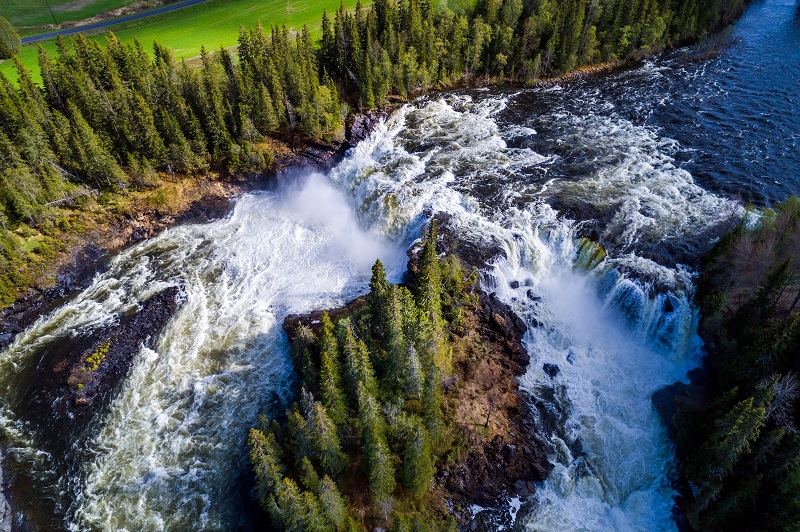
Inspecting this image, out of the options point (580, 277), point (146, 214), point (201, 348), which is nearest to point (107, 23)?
point (146, 214)

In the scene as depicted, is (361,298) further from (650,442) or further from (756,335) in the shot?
(756,335)

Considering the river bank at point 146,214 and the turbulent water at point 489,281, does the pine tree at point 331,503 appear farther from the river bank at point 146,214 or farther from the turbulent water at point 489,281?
the river bank at point 146,214

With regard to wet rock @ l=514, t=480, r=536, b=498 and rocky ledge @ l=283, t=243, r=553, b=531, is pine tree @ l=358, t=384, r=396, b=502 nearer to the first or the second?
rocky ledge @ l=283, t=243, r=553, b=531

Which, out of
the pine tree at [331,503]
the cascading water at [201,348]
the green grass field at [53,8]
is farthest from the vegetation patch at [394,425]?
the green grass field at [53,8]

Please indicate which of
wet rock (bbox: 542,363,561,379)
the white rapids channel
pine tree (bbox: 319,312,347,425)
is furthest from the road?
wet rock (bbox: 542,363,561,379)

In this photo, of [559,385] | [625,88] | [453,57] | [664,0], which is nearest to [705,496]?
[559,385]

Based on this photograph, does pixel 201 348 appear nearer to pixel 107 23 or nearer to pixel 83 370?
pixel 83 370

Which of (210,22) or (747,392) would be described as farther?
(210,22)
